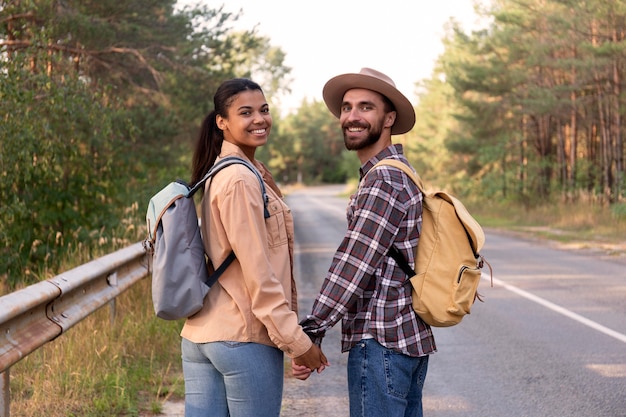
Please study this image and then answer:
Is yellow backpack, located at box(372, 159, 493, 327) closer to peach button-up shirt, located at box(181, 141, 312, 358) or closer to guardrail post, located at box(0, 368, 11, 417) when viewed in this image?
peach button-up shirt, located at box(181, 141, 312, 358)

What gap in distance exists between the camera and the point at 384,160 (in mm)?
2998

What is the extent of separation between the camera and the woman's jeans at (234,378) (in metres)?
2.84

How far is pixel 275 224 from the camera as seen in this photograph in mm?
2943

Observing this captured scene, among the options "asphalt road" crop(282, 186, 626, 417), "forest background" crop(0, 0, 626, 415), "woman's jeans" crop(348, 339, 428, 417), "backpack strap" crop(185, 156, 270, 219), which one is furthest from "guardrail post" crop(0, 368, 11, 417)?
"asphalt road" crop(282, 186, 626, 417)

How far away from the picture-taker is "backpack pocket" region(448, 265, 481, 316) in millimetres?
2924

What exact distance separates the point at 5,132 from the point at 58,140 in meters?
2.48

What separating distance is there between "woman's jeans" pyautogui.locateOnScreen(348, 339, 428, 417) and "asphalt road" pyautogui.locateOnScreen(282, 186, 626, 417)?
248 centimetres

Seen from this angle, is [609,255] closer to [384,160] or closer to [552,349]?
→ [552,349]

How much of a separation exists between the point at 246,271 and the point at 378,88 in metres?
0.95

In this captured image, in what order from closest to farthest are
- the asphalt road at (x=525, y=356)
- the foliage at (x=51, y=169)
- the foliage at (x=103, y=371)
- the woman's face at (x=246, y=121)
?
the woman's face at (x=246, y=121) < the foliage at (x=103, y=371) < the asphalt road at (x=525, y=356) < the foliage at (x=51, y=169)

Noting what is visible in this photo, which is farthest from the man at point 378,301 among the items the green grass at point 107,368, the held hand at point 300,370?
the green grass at point 107,368

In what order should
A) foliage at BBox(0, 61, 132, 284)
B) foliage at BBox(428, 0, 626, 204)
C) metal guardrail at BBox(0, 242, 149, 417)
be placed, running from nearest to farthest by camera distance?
metal guardrail at BBox(0, 242, 149, 417) → foliage at BBox(0, 61, 132, 284) → foliage at BBox(428, 0, 626, 204)

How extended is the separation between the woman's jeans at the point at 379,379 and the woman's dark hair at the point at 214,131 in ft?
3.05

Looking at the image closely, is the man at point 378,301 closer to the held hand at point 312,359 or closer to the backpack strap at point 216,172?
the held hand at point 312,359
